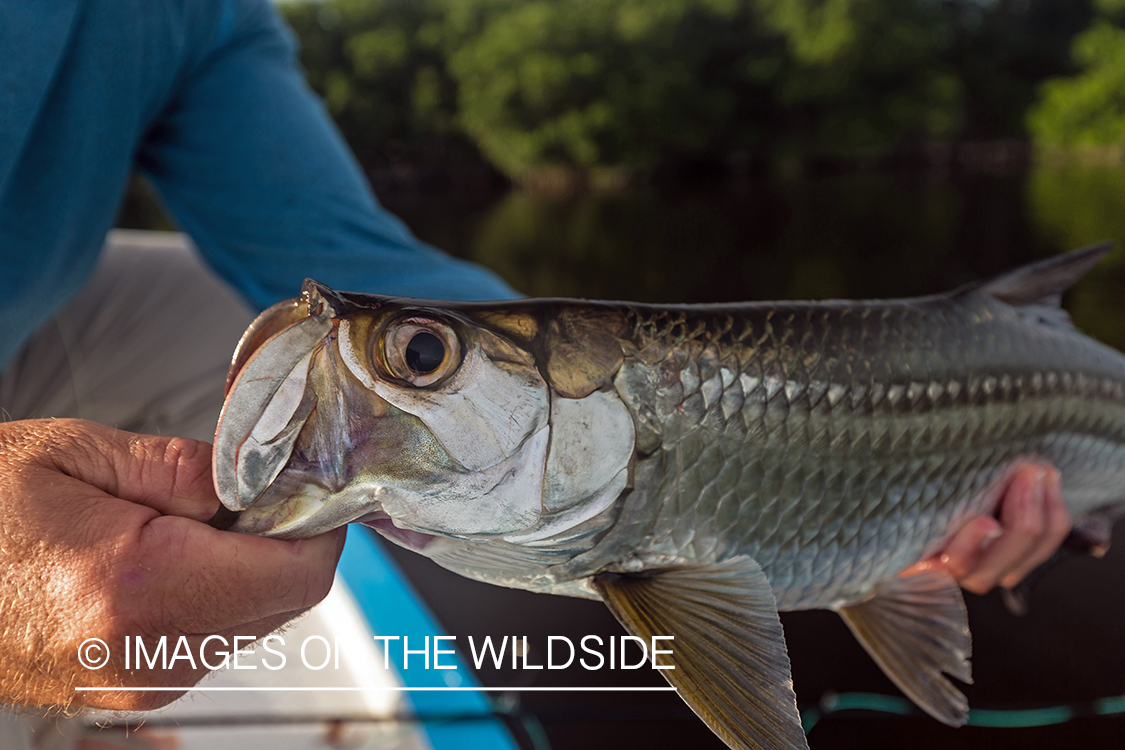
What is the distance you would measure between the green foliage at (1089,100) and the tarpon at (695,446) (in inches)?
350

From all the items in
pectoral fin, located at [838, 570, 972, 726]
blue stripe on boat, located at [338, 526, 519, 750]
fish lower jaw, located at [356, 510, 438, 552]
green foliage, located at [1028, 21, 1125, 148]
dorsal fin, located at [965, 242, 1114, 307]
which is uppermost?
green foliage, located at [1028, 21, 1125, 148]

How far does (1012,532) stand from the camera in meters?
0.50

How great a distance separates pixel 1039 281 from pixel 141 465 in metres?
0.52

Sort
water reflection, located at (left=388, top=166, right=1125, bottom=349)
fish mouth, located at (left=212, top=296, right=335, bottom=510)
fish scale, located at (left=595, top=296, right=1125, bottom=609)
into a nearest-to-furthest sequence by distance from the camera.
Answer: fish mouth, located at (left=212, top=296, right=335, bottom=510), fish scale, located at (left=595, top=296, right=1125, bottom=609), water reflection, located at (left=388, top=166, right=1125, bottom=349)

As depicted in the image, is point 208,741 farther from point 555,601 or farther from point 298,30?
point 298,30

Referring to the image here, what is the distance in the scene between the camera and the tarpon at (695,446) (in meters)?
0.29

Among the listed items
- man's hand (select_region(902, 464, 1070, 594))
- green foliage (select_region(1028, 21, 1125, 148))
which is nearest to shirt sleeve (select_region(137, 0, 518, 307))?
man's hand (select_region(902, 464, 1070, 594))

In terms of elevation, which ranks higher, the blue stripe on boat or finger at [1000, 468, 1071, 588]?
finger at [1000, 468, 1071, 588]

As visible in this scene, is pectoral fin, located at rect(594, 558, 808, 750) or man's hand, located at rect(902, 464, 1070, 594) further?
man's hand, located at rect(902, 464, 1070, 594)

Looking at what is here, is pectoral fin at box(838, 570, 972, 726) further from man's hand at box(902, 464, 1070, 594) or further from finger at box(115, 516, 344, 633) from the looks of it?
finger at box(115, 516, 344, 633)

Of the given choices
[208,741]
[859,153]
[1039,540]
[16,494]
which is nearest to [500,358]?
[16,494]

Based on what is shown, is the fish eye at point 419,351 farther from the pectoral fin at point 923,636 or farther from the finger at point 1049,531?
the finger at point 1049,531

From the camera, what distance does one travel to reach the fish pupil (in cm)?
31

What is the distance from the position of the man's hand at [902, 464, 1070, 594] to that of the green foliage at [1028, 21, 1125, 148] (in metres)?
8.82
